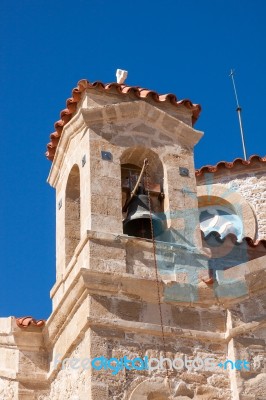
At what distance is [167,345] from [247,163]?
665cm

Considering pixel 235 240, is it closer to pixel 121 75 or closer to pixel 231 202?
pixel 121 75

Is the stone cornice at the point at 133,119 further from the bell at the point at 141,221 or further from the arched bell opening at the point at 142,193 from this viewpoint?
the bell at the point at 141,221

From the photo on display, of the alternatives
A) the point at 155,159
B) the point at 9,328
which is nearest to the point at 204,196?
the point at 155,159

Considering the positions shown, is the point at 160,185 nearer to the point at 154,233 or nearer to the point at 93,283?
the point at 154,233

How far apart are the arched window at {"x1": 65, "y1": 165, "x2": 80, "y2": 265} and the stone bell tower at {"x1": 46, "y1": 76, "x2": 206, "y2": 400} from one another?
1 cm

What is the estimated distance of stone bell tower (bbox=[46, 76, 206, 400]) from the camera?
11734 mm

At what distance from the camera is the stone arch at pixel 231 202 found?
17.4m

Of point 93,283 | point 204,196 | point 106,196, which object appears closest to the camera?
point 93,283

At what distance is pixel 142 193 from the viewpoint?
1320 centimetres

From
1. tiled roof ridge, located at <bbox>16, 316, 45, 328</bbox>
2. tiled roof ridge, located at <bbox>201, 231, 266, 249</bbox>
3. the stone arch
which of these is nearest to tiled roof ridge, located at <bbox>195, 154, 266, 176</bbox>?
the stone arch

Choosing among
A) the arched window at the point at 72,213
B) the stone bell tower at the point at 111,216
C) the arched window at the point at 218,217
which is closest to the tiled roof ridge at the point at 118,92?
the stone bell tower at the point at 111,216

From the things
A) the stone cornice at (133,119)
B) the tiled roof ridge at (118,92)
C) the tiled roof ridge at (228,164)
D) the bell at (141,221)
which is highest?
the tiled roof ridge at (228,164)

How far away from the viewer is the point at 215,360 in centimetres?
1199

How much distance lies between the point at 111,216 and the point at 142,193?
2.79 feet
